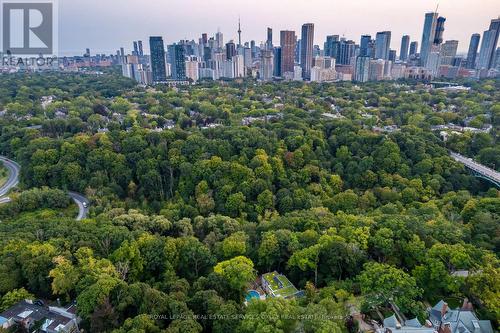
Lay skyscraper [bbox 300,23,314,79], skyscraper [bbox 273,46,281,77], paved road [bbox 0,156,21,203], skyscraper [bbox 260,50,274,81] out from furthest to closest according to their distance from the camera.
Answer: skyscraper [bbox 273,46,281,77]
skyscraper [bbox 300,23,314,79]
skyscraper [bbox 260,50,274,81]
paved road [bbox 0,156,21,203]

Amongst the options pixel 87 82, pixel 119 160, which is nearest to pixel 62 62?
pixel 87 82

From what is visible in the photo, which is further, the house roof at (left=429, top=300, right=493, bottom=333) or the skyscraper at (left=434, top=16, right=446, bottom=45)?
the skyscraper at (left=434, top=16, right=446, bottom=45)

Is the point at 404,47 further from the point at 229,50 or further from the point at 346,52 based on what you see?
the point at 229,50

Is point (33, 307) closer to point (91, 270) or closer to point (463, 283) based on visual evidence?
point (91, 270)

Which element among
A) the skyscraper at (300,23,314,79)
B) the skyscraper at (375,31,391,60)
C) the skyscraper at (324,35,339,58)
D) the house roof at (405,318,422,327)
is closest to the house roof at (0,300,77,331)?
the house roof at (405,318,422,327)

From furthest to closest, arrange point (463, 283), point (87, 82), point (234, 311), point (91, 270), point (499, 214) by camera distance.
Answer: point (87, 82) < point (499, 214) < point (91, 270) < point (463, 283) < point (234, 311)

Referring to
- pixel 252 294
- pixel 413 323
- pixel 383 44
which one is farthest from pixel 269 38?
pixel 413 323

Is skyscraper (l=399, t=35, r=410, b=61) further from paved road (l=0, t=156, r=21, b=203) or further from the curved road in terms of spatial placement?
paved road (l=0, t=156, r=21, b=203)
